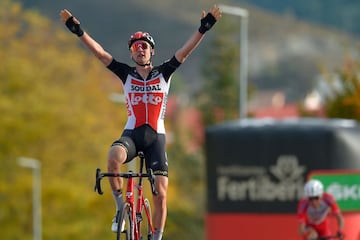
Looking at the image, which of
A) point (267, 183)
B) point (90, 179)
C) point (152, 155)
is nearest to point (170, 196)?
point (90, 179)

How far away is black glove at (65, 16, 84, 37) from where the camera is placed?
18391mm

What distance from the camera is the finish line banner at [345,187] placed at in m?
43.8

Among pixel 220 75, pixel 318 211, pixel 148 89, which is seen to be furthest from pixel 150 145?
pixel 220 75

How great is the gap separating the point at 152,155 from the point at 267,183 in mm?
28215

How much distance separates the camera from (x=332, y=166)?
44875 millimetres

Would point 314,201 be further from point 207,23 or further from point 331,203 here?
point 207,23

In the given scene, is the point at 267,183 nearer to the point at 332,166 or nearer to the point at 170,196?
the point at 332,166

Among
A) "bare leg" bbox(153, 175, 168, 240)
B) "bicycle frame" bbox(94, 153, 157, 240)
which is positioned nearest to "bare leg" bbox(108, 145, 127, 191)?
"bicycle frame" bbox(94, 153, 157, 240)

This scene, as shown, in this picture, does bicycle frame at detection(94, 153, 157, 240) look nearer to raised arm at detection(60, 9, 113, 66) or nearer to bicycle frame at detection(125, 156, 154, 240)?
bicycle frame at detection(125, 156, 154, 240)

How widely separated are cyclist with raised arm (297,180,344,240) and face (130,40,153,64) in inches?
396

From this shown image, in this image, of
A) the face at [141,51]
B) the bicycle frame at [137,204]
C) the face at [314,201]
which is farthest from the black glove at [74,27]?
the face at [314,201]

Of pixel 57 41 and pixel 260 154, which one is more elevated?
pixel 57 41

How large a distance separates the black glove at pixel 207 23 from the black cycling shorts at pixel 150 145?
1342mm

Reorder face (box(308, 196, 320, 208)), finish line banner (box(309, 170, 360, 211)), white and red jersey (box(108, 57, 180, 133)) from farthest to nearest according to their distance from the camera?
finish line banner (box(309, 170, 360, 211)) < face (box(308, 196, 320, 208)) < white and red jersey (box(108, 57, 180, 133))
